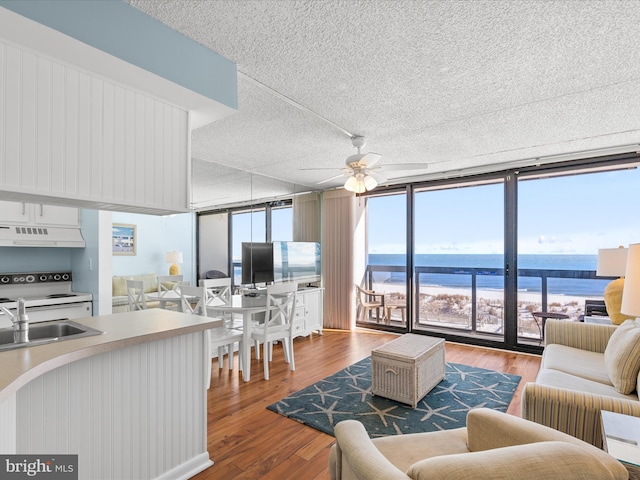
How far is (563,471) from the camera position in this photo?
88 centimetres

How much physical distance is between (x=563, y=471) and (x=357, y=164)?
2733 mm

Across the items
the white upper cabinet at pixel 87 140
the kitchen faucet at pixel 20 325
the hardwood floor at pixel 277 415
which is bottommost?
the hardwood floor at pixel 277 415

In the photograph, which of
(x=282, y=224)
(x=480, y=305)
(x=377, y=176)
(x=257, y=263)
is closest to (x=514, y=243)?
(x=480, y=305)

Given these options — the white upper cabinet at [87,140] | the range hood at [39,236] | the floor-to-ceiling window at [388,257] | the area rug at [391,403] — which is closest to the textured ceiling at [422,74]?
the white upper cabinet at [87,140]

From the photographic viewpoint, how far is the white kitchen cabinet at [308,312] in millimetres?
5004

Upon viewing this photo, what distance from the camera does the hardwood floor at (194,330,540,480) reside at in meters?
2.10

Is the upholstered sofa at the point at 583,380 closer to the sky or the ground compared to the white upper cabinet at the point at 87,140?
closer to the ground

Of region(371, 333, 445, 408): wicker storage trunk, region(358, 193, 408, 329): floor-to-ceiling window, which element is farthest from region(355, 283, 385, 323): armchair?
region(371, 333, 445, 408): wicker storage trunk

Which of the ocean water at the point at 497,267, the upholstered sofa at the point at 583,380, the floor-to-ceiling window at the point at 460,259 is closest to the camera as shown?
the upholstered sofa at the point at 583,380

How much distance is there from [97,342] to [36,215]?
8.36 ft

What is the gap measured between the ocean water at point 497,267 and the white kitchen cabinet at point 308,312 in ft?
3.78

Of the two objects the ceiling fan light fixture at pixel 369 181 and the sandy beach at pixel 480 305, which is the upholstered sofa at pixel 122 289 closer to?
the ceiling fan light fixture at pixel 369 181

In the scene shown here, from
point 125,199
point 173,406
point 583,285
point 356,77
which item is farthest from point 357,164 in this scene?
point 583,285

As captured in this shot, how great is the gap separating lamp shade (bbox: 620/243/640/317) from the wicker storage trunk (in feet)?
4.95
